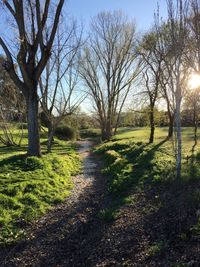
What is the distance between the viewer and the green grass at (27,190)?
8.50 meters

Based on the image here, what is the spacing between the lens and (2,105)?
89.5 ft

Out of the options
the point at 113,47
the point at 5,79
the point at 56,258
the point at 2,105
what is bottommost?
the point at 56,258

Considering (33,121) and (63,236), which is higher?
(33,121)

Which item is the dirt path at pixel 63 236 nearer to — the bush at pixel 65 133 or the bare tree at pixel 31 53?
the bare tree at pixel 31 53

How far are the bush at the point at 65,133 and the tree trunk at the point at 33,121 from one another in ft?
87.9

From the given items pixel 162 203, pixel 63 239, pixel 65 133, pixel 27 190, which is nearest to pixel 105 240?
pixel 63 239

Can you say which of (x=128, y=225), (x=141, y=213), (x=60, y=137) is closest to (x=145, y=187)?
(x=141, y=213)

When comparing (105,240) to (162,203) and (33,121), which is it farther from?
(33,121)

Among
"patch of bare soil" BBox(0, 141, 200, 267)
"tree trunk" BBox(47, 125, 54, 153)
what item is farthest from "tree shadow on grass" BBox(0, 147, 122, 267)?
"tree trunk" BBox(47, 125, 54, 153)

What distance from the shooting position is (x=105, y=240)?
24.3 ft

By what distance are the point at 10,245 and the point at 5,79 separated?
966 inches

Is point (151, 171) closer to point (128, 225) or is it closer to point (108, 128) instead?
point (128, 225)

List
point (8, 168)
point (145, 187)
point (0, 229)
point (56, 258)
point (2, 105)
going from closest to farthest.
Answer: point (56, 258)
point (0, 229)
point (145, 187)
point (8, 168)
point (2, 105)

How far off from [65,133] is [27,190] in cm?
3416
